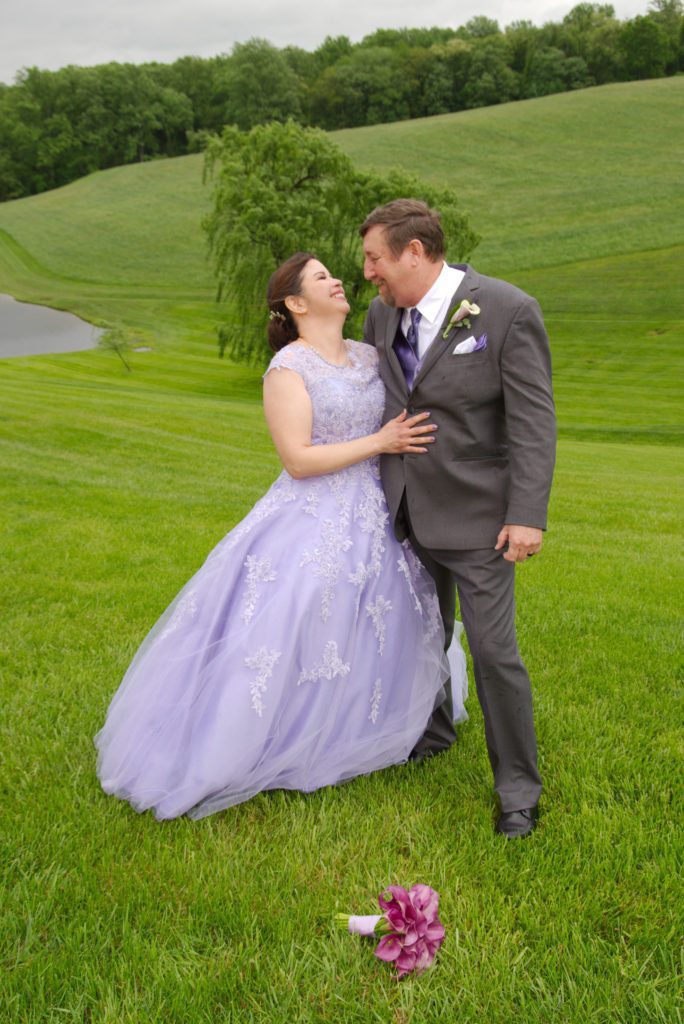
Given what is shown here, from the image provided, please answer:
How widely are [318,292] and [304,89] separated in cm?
11284

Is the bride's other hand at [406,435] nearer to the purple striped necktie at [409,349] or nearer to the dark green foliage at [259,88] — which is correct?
the purple striped necktie at [409,349]

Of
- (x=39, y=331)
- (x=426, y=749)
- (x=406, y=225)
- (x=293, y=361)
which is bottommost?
(x=39, y=331)

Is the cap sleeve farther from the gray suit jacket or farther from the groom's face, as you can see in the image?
the groom's face

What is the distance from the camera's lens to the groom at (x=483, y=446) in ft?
11.6

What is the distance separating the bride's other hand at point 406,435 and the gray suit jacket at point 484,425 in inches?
2.1

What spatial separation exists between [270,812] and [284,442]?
1.75 m

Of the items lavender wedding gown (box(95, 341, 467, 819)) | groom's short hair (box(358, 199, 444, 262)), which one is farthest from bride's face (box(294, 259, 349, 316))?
groom's short hair (box(358, 199, 444, 262))

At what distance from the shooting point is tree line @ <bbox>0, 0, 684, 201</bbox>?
96375 millimetres

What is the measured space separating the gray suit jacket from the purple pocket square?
0.02 metres

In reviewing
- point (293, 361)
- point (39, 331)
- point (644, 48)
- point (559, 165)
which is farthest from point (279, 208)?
point (644, 48)

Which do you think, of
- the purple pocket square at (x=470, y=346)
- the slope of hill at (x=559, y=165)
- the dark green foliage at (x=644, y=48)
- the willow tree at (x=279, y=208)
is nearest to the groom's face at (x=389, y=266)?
the purple pocket square at (x=470, y=346)

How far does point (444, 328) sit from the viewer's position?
3709 mm

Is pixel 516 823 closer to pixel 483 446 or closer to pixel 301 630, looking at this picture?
pixel 301 630

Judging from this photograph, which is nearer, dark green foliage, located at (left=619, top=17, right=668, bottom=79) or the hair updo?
the hair updo
